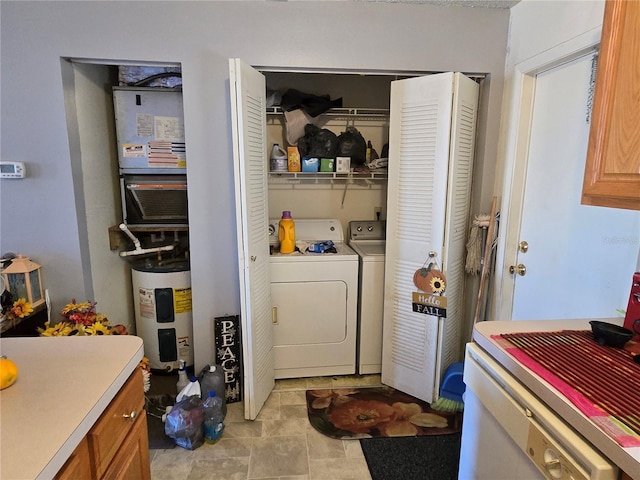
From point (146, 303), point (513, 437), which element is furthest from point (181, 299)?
point (513, 437)

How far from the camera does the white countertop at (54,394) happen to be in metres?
0.73

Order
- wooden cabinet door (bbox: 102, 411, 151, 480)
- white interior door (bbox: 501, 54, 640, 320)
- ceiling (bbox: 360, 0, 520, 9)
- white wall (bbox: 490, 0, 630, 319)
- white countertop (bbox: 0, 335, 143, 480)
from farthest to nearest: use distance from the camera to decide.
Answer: ceiling (bbox: 360, 0, 520, 9) < white wall (bbox: 490, 0, 630, 319) < white interior door (bbox: 501, 54, 640, 320) < wooden cabinet door (bbox: 102, 411, 151, 480) < white countertop (bbox: 0, 335, 143, 480)

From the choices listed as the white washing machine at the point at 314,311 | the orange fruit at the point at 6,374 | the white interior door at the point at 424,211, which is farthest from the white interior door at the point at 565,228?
the orange fruit at the point at 6,374

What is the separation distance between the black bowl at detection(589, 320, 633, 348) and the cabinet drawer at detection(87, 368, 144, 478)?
1460 mm

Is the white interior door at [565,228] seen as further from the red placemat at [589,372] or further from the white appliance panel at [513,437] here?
the white appliance panel at [513,437]

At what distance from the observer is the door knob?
6.66 ft

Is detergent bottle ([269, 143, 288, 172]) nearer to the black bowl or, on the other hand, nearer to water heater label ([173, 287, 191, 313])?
→ water heater label ([173, 287, 191, 313])

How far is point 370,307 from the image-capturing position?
2.50 m

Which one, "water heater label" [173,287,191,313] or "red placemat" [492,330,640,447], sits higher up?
"red placemat" [492,330,640,447]

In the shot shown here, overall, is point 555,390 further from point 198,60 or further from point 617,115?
point 198,60

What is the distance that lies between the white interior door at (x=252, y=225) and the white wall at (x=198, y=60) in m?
0.20

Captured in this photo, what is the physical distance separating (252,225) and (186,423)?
1093mm

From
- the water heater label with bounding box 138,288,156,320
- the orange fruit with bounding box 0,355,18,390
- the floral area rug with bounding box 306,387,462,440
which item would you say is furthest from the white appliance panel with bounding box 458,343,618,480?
the water heater label with bounding box 138,288,156,320

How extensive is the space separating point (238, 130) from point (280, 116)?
106cm
